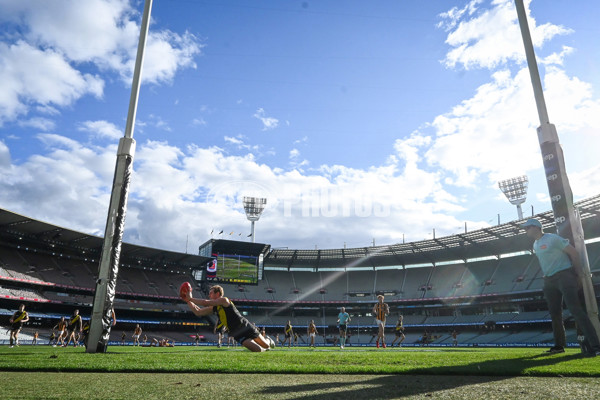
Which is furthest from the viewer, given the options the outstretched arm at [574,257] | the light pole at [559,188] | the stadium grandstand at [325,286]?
the stadium grandstand at [325,286]

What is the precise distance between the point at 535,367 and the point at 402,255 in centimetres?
5258

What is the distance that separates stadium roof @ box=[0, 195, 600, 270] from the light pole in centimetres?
3295

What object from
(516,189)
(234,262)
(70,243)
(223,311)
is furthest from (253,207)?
Result: (223,311)

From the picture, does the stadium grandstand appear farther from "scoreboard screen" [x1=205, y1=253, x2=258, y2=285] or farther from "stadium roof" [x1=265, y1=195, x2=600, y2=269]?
"scoreboard screen" [x1=205, y1=253, x2=258, y2=285]

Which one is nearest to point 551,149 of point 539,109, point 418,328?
point 539,109

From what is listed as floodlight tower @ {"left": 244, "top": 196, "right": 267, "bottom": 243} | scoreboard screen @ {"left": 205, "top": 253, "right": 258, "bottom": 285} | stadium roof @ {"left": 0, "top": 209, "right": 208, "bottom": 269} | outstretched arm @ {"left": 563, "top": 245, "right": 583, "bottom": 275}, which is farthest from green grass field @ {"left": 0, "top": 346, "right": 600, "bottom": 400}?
floodlight tower @ {"left": 244, "top": 196, "right": 267, "bottom": 243}

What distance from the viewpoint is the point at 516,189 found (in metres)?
57.0

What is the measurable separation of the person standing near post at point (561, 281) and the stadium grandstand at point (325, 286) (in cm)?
3533

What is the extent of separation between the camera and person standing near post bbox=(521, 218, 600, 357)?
6.05 meters

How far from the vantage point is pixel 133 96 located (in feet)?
33.7

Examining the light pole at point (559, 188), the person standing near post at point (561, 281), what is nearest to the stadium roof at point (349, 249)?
the light pole at point (559, 188)

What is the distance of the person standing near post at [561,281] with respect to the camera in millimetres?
6051

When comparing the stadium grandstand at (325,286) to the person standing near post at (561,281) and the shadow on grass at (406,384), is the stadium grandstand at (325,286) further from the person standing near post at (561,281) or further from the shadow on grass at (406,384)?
the shadow on grass at (406,384)

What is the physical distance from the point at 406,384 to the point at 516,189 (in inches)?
2458
